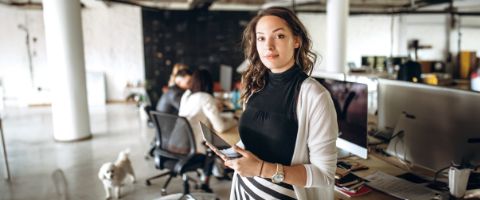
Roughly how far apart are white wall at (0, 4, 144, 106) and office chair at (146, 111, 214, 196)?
6.97 m

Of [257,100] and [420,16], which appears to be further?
[420,16]

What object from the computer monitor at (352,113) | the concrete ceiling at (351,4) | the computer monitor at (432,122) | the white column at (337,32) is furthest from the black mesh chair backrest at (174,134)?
the concrete ceiling at (351,4)

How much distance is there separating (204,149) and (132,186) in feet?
3.68

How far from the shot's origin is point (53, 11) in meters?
5.57

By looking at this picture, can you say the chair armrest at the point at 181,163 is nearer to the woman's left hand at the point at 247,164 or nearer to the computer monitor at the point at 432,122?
the computer monitor at the point at 432,122

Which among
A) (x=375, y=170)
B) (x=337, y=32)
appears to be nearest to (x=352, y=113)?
(x=375, y=170)

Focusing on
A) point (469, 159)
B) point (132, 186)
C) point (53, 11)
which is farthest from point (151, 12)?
point (469, 159)

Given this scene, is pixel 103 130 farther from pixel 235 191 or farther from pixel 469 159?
pixel 469 159

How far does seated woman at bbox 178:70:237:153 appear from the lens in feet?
10.6

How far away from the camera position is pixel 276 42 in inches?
48.1

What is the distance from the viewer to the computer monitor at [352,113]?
1864 mm

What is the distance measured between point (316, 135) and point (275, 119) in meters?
0.17

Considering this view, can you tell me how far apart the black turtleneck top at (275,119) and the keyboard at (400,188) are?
27.5 inches

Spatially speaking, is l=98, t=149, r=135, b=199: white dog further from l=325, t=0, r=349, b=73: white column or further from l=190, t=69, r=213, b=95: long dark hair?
l=325, t=0, r=349, b=73: white column
